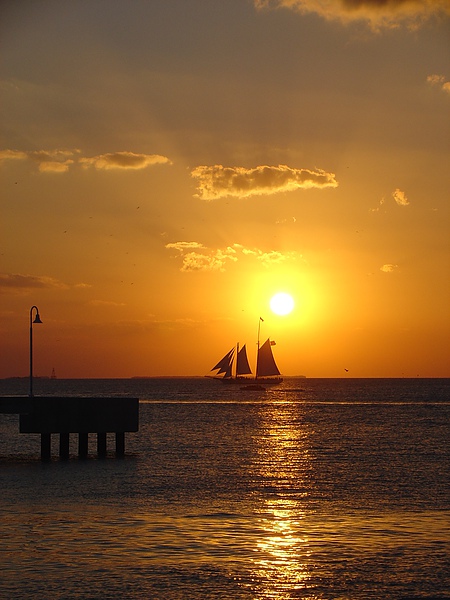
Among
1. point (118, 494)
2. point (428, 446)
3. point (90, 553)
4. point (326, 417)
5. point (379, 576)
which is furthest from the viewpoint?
point (326, 417)

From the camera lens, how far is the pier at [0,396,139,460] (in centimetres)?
4347

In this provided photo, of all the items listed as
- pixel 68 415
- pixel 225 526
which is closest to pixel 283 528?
pixel 225 526

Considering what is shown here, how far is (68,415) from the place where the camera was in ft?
145

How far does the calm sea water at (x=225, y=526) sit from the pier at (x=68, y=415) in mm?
1665

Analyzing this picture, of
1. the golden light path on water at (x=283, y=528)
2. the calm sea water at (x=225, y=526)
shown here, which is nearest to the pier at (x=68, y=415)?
the calm sea water at (x=225, y=526)

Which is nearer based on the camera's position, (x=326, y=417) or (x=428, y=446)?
(x=428, y=446)

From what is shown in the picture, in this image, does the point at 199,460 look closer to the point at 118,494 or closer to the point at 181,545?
the point at 118,494

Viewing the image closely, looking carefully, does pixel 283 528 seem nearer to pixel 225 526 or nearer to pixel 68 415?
pixel 225 526

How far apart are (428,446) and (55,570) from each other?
44.4m

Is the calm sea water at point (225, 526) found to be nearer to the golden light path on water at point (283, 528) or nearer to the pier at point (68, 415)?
the golden light path on water at point (283, 528)

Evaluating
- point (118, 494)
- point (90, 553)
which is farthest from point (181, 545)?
point (118, 494)

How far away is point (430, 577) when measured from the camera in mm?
20172

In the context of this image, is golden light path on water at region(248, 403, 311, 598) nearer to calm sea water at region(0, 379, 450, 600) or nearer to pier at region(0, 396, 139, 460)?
calm sea water at region(0, 379, 450, 600)

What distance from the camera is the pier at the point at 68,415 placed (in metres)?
43.5
